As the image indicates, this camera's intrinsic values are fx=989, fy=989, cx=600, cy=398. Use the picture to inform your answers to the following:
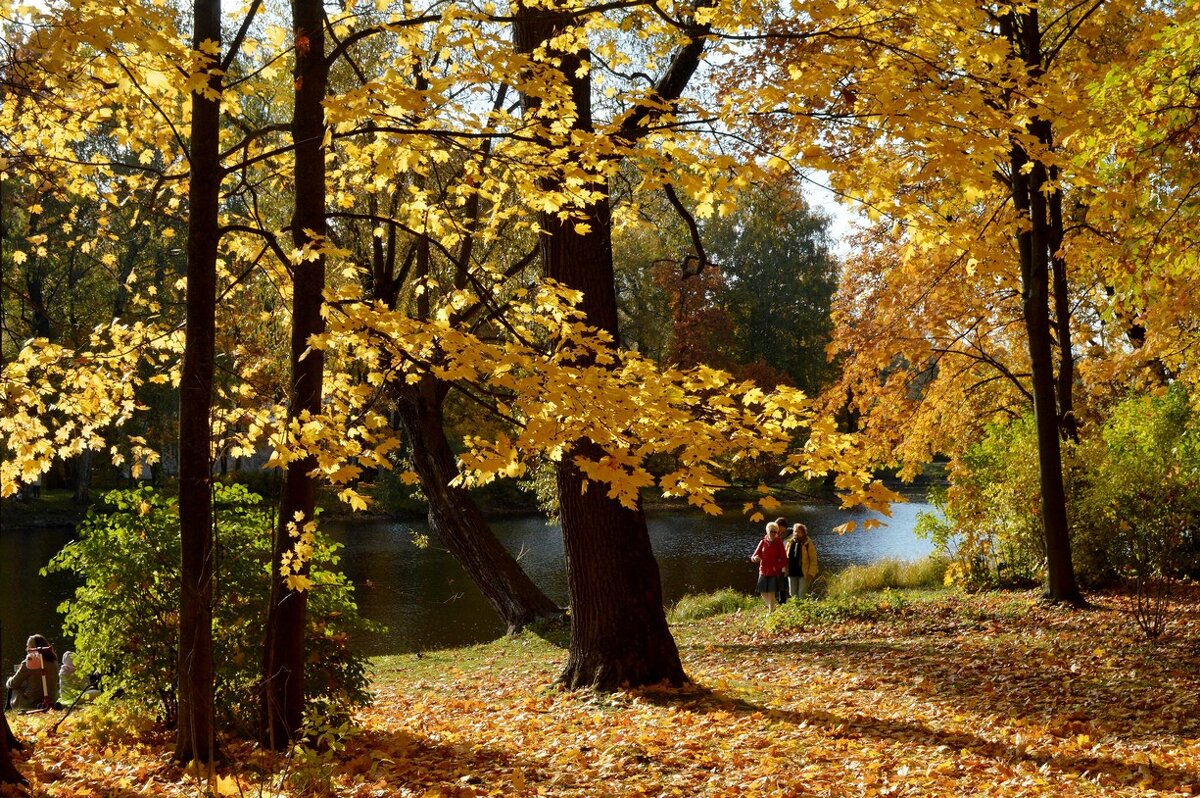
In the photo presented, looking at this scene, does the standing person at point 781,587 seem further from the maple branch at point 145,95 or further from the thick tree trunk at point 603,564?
the maple branch at point 145,95

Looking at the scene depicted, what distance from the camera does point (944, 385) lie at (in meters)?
12.5

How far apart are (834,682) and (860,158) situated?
13.3ft

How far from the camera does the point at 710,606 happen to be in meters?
13.8

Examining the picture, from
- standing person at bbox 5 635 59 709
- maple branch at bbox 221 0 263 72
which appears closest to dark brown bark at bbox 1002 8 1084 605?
maple branch at bbox 221 0 263 72

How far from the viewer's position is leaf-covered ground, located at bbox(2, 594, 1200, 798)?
473 cm

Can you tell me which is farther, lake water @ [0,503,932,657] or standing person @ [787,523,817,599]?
lake water @ [0,503,932,657]

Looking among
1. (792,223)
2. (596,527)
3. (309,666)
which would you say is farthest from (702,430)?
(792,223)

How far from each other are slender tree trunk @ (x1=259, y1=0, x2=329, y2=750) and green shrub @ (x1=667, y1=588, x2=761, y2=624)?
26.9 feet

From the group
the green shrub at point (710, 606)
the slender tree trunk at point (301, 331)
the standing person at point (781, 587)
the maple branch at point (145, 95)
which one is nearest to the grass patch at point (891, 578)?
the standing person at point (781, 587)

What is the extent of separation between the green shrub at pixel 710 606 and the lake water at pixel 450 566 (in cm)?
237

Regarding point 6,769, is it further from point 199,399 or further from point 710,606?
point 710,606

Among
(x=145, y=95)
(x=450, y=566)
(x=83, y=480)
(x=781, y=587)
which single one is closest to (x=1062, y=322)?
(x=781, y=587)

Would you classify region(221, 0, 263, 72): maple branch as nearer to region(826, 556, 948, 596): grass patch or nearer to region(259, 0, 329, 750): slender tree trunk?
region(259, 0, 329, 750): slender tree trunk

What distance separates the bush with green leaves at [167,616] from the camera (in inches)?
240
